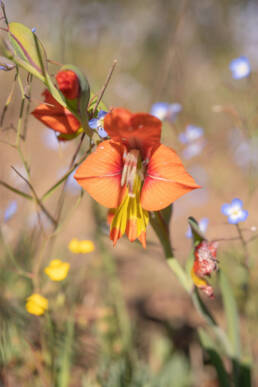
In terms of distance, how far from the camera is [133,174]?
23.7 inches

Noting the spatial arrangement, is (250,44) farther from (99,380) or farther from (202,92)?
(99,380)

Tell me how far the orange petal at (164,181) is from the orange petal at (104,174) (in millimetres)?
46

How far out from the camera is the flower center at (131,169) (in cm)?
60

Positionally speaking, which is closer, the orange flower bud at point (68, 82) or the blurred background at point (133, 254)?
the orange flower bud at point (68, 82)

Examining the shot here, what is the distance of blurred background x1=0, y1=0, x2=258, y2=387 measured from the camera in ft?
3.37

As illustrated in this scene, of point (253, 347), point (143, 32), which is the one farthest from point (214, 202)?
point (143, 32)

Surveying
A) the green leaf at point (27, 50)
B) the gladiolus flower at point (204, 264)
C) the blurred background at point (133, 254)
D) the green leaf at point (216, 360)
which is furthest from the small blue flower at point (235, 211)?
the green leaf at point (27, 50)

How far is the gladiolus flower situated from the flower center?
172 mm

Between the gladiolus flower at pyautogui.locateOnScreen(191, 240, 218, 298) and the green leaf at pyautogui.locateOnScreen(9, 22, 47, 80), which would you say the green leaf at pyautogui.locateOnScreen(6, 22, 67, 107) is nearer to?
the green leaf at pyautogui.locateOnScreen(9, 22, 47, 80)

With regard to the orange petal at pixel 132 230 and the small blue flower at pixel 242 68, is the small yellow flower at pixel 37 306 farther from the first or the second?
the small blue flower at pixel 242 68

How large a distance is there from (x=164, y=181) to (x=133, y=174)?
0.18 ft

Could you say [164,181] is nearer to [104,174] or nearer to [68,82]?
[104,174]

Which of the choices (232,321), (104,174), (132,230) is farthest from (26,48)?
(232,321)

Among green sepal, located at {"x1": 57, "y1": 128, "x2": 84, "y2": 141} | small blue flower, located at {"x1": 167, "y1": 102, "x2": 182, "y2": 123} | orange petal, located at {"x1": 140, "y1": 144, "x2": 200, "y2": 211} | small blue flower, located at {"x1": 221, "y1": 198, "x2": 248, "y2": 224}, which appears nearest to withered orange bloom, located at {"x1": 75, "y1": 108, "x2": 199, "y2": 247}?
orange petal, located at {"x1": 140, "y1": 144, "x2": 200, "y2": 211}
